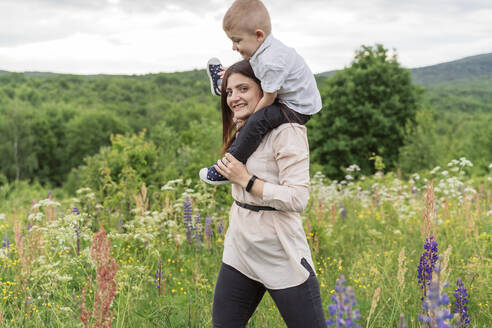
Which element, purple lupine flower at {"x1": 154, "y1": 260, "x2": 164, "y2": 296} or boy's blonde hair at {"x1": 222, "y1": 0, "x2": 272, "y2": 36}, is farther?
purple lupine flower at {"x1": 154, "y1": 260, "x2": 164, "y2": 296}

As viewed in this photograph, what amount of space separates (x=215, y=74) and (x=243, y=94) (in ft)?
1.39

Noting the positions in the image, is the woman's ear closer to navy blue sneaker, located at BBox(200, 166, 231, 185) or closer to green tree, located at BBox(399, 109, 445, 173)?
navy blue sneaker, located at BBox(200, 166, 231, 185)

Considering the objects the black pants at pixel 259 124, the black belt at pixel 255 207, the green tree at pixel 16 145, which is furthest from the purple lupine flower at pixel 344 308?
the green tree at pixel 16 145

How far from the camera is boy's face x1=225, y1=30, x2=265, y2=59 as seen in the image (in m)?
1.95

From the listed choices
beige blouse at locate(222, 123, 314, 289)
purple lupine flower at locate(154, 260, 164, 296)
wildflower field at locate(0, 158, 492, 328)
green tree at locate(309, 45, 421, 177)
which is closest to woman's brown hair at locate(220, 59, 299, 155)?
beige blouse at locate(222, 123, 314, 289)

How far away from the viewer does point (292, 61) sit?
1.93 m

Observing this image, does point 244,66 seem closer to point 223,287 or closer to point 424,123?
point 223,287

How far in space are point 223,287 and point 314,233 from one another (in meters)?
2.31

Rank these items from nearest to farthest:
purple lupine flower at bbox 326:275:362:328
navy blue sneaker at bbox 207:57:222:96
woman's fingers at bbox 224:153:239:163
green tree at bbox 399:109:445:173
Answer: purple lupine flower at bbox 326:275:362:328 < woman's fingers at bbox 224:153:239:163 < navy blue sneaker at bbox 207:57:222:96 < green tree at bbox 399:109:445:173

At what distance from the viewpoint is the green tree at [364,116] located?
943 inches

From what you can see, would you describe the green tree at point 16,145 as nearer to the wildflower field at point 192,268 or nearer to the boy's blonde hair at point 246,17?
the wildflower field at point 192,268

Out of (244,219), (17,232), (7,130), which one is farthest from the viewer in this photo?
(7,130)

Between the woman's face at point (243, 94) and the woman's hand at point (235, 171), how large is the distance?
0.24 m

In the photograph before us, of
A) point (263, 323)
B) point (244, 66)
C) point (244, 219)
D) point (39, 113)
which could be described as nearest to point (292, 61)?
point (244, 66)
